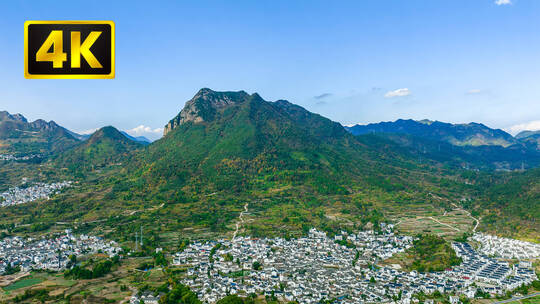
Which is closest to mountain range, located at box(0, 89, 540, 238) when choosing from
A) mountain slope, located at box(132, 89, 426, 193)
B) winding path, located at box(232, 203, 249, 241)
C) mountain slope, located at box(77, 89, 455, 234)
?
mountain slope, located at box(77, 89, 455, 234)

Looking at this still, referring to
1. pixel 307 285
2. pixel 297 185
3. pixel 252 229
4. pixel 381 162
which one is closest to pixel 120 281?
pixel 307 285

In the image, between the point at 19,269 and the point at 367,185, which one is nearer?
the point at 19,269

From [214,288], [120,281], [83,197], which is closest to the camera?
[214,288]

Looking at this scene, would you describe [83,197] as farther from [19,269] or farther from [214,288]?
[214,288]

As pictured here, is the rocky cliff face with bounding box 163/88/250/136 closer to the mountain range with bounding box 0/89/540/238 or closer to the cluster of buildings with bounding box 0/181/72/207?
the mountain range with bounding box 0/89/540/238

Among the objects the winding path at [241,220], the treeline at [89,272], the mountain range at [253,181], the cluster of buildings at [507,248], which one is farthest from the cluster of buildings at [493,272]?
the treeline at [89,272]

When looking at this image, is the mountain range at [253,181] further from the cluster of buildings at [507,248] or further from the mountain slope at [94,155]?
the cluster of buildings at [507,248]
